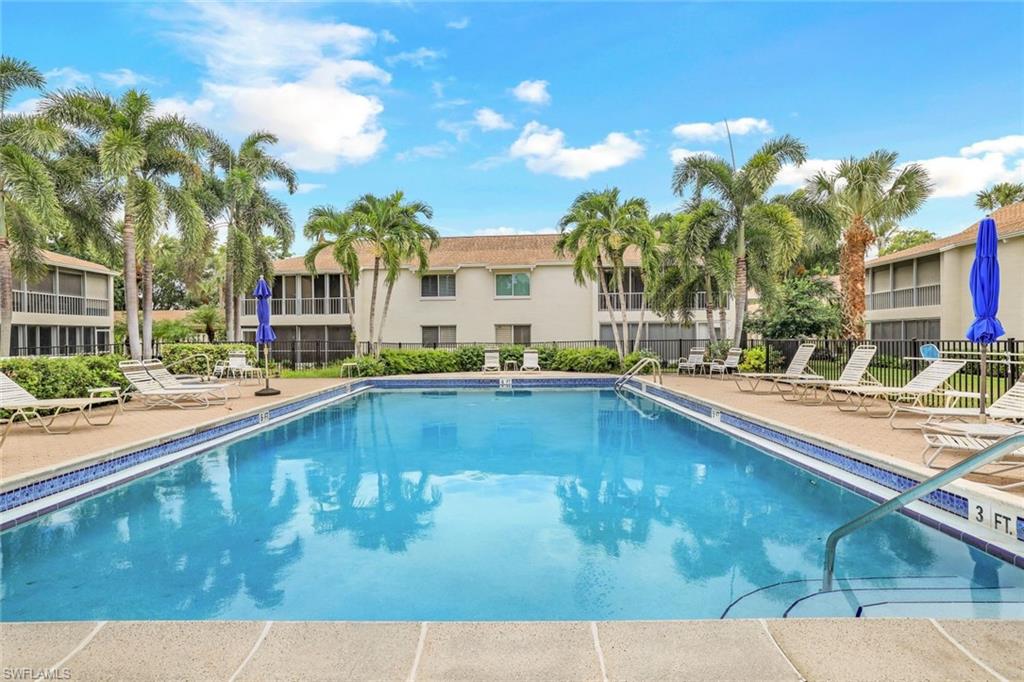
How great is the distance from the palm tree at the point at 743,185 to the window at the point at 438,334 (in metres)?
12.9

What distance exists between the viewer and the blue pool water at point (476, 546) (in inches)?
156

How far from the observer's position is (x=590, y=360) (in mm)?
22438

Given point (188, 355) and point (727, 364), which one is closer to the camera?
point (727, 364)

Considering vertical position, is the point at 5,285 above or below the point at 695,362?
above

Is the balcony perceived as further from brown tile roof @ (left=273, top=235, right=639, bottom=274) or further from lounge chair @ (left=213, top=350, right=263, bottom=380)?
lounge chair @ (left=213, top=350, right=263, bottom=380)

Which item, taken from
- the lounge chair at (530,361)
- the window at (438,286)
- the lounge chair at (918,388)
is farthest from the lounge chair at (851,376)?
the window at (438,286)

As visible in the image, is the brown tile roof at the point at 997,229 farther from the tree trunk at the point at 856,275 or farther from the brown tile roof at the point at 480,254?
the brown tile roof at the point at 480,254

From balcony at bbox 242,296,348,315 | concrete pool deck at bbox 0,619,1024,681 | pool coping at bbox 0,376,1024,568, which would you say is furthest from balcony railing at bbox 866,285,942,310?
balcony at bbox 242,296,348,315

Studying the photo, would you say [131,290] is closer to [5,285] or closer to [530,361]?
[5,285]

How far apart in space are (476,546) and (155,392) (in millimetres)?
8650

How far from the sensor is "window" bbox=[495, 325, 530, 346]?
28328 mm

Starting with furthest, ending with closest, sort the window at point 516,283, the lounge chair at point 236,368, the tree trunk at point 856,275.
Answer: the window at point 516,283, the tree trunk at point 856,275, the lounge chair at point 236,368

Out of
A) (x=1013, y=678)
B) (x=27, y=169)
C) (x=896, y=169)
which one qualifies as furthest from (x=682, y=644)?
(x=896, y=169)

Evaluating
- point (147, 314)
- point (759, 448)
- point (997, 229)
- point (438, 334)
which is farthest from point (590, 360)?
point (147, 314)
